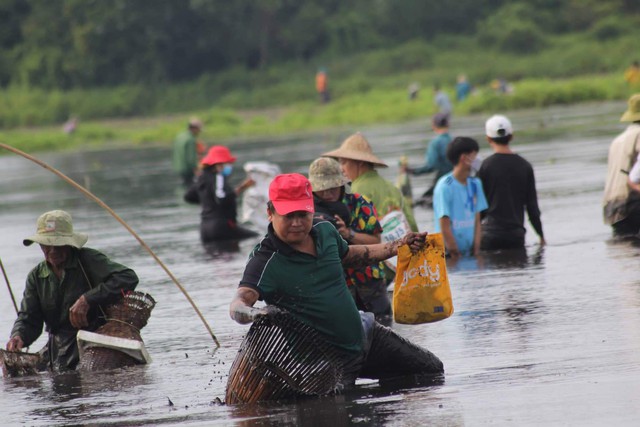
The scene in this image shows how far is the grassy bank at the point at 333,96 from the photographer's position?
155ft

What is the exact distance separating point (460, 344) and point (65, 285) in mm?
2772

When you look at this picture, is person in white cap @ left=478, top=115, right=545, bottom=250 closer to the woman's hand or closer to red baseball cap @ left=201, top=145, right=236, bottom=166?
red baseball cap @ left=201, top=145, right=236, bottom=166

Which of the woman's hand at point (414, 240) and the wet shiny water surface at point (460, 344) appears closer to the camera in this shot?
the wet shiny water surface at point (460, 344)

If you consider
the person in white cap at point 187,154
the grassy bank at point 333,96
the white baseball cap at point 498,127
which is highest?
the white baseball cap at point 498,127

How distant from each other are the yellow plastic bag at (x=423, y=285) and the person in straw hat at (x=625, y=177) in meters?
4.23

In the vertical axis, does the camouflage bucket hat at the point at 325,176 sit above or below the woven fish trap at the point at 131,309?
above

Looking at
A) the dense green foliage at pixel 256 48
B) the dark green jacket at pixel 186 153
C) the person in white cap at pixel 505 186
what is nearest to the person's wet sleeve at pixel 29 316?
the person in white cap at pixel 505 186

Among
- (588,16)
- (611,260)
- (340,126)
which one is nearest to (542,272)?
(611,260)

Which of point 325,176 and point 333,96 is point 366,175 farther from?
point 333,96

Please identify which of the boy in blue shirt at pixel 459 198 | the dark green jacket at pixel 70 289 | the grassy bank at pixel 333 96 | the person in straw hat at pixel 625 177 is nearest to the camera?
the dark green jacket at pixel 70 289

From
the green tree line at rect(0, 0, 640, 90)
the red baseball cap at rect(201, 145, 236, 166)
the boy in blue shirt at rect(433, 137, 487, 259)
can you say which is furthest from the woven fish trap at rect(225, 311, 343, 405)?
the green tree line at rect(0, 0, 640, 90)

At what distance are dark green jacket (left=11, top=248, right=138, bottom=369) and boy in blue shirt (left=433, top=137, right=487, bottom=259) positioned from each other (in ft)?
12.0

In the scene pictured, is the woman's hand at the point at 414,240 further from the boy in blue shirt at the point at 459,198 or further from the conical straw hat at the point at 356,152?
the boy in blue shirt at the point at 459,198

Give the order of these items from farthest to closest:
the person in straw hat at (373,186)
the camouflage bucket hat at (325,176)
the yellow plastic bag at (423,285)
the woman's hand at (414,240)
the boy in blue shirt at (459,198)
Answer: the boy in blue shirt at (459,198), the person in straw hat at (373,186), the camouflage bucket hat at (325,176), the yellow plastic bag at (423,285), the woman's hand at (414,240)
